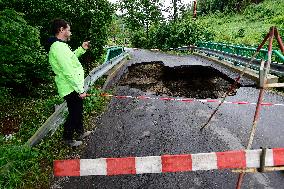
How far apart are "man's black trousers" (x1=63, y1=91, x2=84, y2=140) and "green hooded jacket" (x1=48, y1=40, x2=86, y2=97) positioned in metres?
0.21

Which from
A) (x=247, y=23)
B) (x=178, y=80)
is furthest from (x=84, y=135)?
(x=247, y=23)

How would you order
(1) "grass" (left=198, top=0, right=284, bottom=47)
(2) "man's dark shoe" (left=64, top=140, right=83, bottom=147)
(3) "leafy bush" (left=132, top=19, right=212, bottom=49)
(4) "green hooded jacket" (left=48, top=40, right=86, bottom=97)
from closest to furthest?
(4) "green hooded jacket" (left=48, top=40, right=86, bottom=97) → (2) "man's dark shoe" (left=64, top=140, right=83, bottom=147) → (3) "leafy bush" (left=132, top=19, right=212, bottom=49) → (1) "grass" (left=198, top=0, right=284, bottom=47)

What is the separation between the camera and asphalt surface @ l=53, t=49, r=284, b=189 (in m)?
4.37

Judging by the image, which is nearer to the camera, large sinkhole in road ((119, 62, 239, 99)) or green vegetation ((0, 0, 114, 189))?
green vegetation ((0, 0, 114, 189))

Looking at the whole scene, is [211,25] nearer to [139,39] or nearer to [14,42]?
[139,39]

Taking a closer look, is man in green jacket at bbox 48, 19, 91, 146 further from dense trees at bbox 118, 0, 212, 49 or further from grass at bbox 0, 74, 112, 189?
dense trees at bbox 118, 0, 212, 49

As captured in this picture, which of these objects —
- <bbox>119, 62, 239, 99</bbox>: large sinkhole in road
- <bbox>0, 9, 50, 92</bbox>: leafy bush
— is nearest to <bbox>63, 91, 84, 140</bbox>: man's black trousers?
<bbox>0, 9, 50, 92</bbox>: leafy bush

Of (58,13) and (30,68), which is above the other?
(58,13)

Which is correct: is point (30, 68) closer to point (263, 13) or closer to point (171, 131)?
point (171, 131)

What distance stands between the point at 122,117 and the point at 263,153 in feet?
14.4

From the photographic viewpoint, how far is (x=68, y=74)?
5.36 meters

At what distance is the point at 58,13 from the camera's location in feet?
40.5

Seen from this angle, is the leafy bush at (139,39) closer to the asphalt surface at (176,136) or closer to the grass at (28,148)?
the asphalt surface at (176,136)

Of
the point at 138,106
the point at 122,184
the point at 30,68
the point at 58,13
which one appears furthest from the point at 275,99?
the point at 58,13
